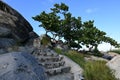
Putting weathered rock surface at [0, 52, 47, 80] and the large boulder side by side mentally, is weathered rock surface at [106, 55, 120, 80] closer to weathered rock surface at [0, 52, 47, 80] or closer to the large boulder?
weathered rock surface at [0, 52, 47, 80]

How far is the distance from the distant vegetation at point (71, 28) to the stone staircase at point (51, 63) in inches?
445

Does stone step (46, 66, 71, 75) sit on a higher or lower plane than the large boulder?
lower

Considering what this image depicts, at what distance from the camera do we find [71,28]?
30.4 meters

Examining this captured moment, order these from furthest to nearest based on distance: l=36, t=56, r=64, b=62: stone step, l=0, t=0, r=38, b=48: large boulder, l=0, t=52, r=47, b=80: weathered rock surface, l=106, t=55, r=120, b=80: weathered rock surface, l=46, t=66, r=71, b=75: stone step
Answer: l=0, t=0, r=38, b=48: large boulder, l=36, t=56, r=64, b=62: stone step, l=106, t=55, r=120, b=80: weathered rock surface, l=46, t=66, r=71, b=75: stone step, l=0, t=52, r=47, b=80: weathered rock surface

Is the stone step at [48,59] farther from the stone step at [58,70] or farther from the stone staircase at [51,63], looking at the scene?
the stone step at [58,70]

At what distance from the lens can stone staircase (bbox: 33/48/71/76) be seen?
14033 mm

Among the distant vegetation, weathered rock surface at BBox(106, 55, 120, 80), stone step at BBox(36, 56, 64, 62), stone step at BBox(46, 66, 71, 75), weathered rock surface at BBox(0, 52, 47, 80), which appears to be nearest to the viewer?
weathered rock surface at BBox(0, 52, 47, 80)

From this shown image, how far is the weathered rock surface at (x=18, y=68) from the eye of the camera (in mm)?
9477

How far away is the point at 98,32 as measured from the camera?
28844mm

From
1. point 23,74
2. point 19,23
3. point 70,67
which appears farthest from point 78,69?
point 19,23

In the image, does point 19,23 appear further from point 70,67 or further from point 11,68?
point 11,68

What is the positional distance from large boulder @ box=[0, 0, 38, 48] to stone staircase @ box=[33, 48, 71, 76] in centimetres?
441

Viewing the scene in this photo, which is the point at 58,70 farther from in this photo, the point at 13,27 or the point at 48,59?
the point at 13,27

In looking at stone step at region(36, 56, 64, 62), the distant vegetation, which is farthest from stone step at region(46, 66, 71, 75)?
the distant vegetation
